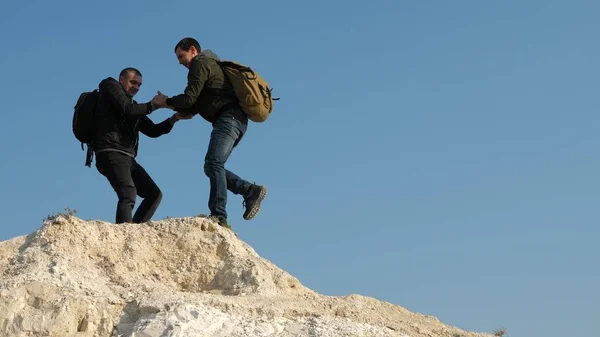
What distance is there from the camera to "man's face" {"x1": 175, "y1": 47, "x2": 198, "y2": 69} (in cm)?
1002

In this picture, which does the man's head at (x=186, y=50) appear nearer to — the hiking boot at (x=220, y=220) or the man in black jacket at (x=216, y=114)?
the man in black jacket at (x=216, y=114)

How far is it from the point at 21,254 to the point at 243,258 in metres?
2.17

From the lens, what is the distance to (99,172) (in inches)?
396

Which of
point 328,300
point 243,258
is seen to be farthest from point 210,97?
point 328,300

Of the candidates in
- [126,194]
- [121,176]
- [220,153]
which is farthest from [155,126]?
[220,153]

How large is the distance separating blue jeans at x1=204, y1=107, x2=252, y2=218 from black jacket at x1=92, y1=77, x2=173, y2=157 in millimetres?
905

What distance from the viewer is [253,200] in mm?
9898

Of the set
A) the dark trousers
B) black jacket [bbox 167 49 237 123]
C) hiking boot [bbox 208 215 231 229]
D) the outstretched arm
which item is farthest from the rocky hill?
the outstretched arm

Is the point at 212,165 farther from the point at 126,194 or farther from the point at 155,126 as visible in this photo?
the point at 155,126

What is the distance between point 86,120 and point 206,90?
1.39 m

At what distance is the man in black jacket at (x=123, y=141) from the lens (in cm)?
984

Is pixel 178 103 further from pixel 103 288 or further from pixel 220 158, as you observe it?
pixel 103 288

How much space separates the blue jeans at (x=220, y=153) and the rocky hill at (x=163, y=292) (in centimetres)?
31

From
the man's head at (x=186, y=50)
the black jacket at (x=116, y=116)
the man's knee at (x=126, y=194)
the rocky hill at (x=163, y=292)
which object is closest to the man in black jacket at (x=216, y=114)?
the man's head at (x=186, y=50)
